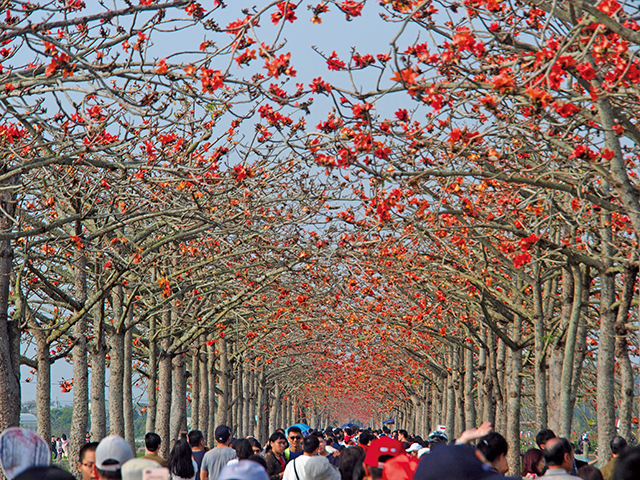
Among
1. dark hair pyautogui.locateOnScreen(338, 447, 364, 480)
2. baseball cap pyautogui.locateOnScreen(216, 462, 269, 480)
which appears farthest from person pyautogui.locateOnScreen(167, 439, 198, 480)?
baseball cap pyautogui.locateOnScreen(216, 462, 269, 480)

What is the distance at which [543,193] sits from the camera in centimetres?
1016

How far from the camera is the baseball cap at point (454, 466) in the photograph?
3135 mm

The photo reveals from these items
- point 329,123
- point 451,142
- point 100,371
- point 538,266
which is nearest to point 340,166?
point 329,123

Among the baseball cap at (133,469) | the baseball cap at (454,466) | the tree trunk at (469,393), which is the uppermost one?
the baseball cap at (454,466)

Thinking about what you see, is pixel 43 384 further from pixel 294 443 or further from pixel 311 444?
pixel 311 444

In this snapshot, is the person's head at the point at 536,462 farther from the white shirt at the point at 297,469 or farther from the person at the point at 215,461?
the person at the point at 215,461

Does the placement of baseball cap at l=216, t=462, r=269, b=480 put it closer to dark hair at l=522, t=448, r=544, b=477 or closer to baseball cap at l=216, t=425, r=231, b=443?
dark hair at l=522, t=448, r=544, b=477

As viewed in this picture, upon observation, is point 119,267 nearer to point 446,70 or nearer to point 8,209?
point 8,209

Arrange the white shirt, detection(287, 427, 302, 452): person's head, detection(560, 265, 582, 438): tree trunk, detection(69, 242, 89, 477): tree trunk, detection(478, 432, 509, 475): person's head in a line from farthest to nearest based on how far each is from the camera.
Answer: detection(69, 242, 89, 477): tree trunk < detection(560, 265, 582, 438): tree trunk < detection(287, 427, 302, 452): person's head < the white shirt < detection(478, 432, 509, 475): person's head

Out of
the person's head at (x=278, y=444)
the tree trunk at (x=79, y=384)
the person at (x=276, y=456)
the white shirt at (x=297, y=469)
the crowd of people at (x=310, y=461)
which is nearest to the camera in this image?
the crowd of people at (x=310, y=461)

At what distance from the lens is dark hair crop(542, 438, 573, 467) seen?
18.2 feet

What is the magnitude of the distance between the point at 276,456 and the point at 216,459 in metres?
2.26

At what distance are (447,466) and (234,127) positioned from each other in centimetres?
849

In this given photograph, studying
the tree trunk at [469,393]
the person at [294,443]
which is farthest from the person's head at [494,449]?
the tree trunk at [469,393]
